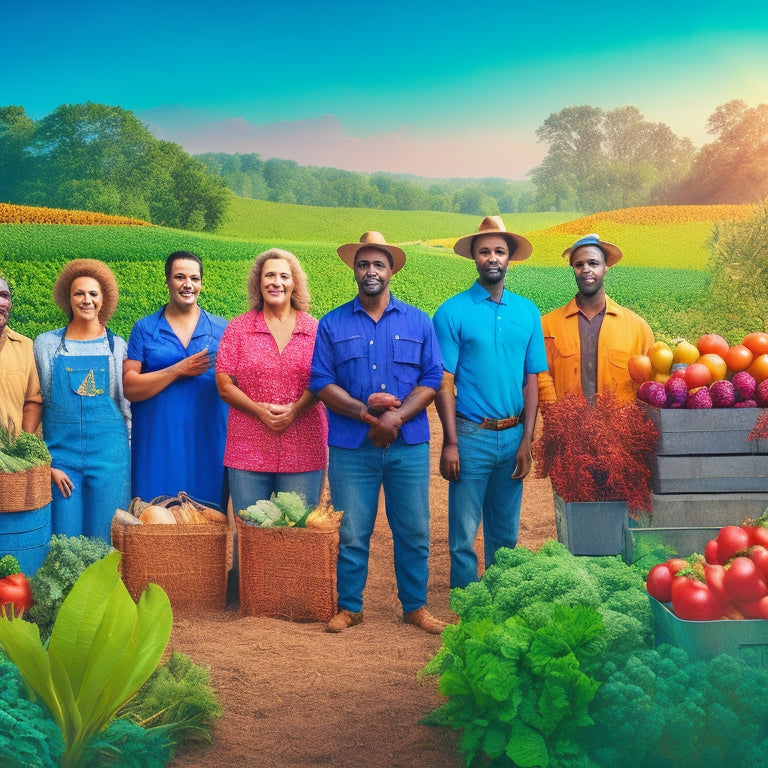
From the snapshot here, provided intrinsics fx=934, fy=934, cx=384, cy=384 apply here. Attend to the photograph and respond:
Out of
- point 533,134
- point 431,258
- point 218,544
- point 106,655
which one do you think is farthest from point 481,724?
point 533,134

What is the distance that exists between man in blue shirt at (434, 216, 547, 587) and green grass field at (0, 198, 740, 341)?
670 centimetres

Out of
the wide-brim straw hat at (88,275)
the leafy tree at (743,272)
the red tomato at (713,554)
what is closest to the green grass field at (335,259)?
the leafy tree at (743,272)

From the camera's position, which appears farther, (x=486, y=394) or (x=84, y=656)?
(x=486, y=394)

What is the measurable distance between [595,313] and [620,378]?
0.31 metres

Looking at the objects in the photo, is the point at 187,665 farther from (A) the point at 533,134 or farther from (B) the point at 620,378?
(A) the point at 533,134

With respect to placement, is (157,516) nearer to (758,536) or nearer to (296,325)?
(296,325)

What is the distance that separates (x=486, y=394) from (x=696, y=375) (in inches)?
34.4

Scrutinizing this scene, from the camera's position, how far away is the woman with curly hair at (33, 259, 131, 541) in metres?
4.24

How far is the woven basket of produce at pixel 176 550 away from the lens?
4.20 m

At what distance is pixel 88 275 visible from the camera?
4348mm

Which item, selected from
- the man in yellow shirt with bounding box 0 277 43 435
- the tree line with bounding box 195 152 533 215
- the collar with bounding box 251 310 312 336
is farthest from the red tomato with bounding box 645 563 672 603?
the tree line with bounding box 195 152 533 215

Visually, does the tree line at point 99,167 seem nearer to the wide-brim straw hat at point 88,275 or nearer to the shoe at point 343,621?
the wide-brim straw hat at point 88,275

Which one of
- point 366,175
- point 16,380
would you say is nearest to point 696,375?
point 16,380

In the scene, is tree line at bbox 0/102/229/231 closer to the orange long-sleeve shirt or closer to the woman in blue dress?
the woman in blue dress
